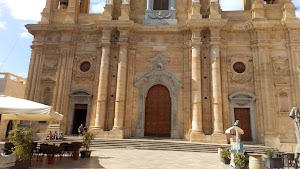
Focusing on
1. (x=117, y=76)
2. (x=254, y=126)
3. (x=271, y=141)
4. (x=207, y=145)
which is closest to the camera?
(x=207, y=145)

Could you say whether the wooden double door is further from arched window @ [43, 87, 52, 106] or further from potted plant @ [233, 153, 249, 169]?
arched window @ [43, 87, 52, 106]

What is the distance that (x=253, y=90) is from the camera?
17406 millimetres

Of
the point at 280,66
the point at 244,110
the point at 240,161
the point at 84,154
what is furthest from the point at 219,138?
the point at 84,154

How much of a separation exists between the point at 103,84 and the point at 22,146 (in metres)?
10.4

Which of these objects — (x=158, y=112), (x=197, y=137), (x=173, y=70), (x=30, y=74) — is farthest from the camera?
(x=30, y=74)

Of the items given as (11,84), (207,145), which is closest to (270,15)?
(207,145)

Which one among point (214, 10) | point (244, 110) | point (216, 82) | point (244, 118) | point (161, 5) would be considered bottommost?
point (244, 118)

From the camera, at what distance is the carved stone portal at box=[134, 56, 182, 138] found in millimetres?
17734

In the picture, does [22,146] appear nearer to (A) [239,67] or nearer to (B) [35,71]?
(B) [35,71]

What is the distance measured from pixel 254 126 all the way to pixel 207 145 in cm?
479

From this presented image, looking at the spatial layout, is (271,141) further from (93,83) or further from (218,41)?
(93,83)

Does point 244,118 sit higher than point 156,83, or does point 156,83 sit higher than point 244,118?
point 156,83

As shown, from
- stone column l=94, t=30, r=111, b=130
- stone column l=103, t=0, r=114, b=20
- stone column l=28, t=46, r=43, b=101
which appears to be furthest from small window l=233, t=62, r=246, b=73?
stone column l=28, t=46, r=43, b=101

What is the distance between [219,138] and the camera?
15.8m
